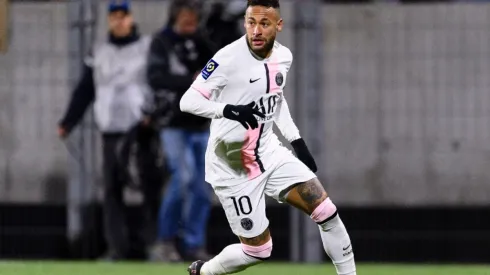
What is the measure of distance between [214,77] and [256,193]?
0.73m

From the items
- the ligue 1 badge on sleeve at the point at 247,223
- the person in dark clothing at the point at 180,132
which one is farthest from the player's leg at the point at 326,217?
the person in dark clothing at the point at 180,132

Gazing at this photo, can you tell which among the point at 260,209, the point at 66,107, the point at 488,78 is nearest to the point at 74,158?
the point at 66,107

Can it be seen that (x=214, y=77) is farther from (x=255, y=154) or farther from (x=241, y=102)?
(x=255, y=154)

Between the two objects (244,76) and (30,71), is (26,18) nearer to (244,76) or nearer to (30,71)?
(30,71)

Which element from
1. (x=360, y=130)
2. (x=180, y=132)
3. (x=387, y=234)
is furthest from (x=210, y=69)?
(x=360, y=130)

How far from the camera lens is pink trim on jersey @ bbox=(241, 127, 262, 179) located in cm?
905

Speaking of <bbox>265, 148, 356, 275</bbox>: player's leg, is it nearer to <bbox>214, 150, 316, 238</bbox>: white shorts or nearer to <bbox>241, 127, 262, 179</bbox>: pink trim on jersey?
<bbox>214, 150, 316, 238</bbox>: white shorts

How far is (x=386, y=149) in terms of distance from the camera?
1443 cm

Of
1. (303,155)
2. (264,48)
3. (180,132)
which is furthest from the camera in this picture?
(180,132)

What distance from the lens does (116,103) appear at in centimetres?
1317

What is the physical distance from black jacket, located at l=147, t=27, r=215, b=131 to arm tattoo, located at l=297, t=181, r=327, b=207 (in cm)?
392

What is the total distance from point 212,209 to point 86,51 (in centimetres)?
183

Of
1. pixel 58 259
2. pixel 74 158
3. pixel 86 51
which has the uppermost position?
pixel 86 51

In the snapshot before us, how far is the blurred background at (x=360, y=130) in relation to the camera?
1406 centimetres
